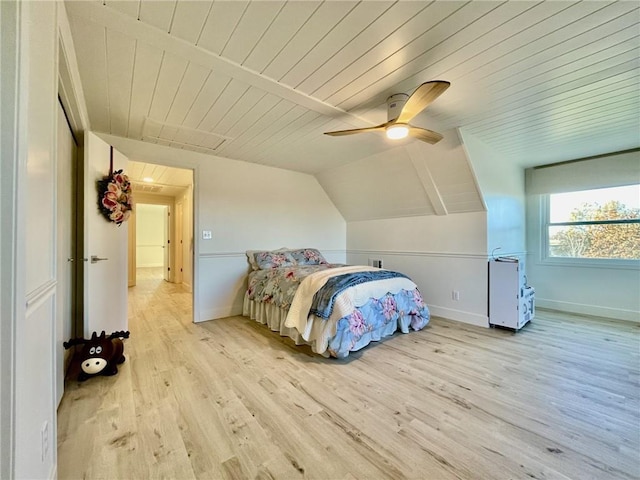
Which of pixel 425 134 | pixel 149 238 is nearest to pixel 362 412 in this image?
pixel 425 134

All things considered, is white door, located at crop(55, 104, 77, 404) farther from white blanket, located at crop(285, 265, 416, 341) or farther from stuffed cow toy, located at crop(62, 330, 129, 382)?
white blanket, located at crop(285, 265, 416, 341)

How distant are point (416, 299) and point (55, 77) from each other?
11.2ft

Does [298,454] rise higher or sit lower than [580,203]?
lower

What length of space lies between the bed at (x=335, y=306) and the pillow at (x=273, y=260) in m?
0.06

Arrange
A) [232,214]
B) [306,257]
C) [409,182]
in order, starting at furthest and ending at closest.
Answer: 1. [306,257]
2. [232,214]
3. [409,182]

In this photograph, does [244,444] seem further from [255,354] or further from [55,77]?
[55,77]

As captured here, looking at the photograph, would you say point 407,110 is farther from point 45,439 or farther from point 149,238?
point 149,238

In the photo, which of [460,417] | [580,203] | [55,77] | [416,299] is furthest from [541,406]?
A: [580,203]

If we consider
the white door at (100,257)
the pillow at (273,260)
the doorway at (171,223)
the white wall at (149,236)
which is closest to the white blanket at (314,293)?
the pillow at (273,260)

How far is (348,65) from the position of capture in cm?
178

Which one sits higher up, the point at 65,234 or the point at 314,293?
the point at 65,234

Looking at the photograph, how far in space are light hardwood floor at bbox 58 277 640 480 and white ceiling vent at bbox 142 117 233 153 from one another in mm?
2272

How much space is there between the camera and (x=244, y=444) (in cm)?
143

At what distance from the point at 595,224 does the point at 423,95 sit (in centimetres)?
395
